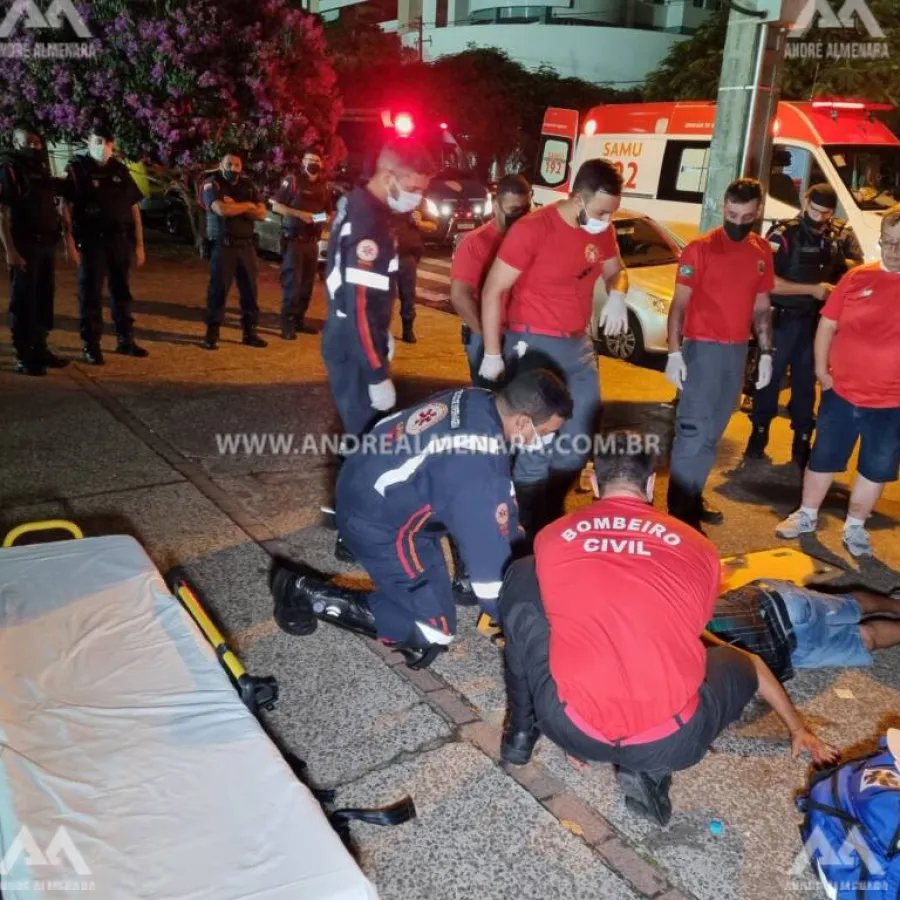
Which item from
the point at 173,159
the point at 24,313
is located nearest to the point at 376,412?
the point at 24,313

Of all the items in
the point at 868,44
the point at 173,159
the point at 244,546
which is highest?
the point at 868,44

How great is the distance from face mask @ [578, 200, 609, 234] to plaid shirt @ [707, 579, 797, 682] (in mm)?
1789

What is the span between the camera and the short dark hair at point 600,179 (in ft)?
12.9

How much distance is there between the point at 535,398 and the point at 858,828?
149 cm

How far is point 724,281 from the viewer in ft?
14.8

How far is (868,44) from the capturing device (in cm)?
1418

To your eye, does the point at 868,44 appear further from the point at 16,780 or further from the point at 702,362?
the point at 16,780

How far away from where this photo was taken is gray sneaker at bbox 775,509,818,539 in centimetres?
473

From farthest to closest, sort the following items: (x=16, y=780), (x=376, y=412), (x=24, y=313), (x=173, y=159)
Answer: (x=173, y=159) < (x=24, y=313) < (x=376, y=412) < (x=16, y=780)

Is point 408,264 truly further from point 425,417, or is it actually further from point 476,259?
point 425,417

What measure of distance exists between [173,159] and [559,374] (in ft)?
36.3

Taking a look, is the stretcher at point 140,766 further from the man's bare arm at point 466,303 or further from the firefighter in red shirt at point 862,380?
the firefighter in red shirt at point 862,380

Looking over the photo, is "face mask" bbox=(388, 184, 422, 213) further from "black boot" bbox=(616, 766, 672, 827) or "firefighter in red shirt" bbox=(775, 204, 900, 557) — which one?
"black boot" bbox=(616, 766, 672, 827)

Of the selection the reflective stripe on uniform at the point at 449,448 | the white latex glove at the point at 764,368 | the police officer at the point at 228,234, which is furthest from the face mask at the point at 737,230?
the police officer at the point at 228,234
